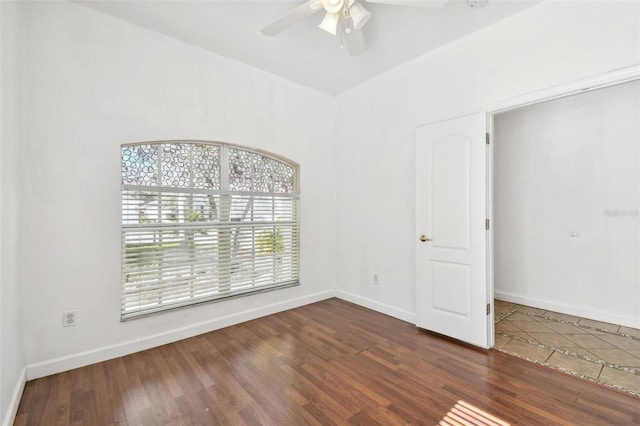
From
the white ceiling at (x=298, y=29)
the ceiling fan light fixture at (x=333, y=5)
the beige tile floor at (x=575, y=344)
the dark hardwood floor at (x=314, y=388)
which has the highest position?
the white ceiling at (x=298, y=29)

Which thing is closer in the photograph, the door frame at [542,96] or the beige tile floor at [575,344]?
the door frame at [542,96]

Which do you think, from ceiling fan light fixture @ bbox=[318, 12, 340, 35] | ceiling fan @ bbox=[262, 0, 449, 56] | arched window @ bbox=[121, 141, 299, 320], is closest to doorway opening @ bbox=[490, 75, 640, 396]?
ceiling fan @ bbox=[262, 0, 449, 56]

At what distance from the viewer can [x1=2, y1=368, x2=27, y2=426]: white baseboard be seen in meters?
1.70

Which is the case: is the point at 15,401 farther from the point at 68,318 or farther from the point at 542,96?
the point at 542,96

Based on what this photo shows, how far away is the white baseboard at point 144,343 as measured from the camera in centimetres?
231

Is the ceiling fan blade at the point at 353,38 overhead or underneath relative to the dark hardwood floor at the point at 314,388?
overhead

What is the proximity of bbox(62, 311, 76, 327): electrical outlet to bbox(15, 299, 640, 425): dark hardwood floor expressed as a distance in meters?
0.38

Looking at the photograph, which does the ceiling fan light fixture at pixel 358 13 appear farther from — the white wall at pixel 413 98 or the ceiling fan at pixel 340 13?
the white wall at pixel 413 98

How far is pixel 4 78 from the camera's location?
1.75 m

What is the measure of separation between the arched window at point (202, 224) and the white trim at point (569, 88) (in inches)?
97.1

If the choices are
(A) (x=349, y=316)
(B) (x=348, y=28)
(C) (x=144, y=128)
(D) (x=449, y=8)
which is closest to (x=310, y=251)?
(A) (x=349, y=316)

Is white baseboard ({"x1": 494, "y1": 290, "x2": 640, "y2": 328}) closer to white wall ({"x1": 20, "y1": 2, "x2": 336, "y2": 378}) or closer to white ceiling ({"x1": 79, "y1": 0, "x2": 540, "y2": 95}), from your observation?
white ceiling ({"x1": 79, "y1": 0, "x2": 540, "y2": 95})

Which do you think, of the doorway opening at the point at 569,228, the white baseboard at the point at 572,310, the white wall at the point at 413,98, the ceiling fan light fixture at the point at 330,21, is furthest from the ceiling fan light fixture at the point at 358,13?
the white baseboard at the point at 572,310

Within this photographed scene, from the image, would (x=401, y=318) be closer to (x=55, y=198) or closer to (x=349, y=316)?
(x=349, y=316)
